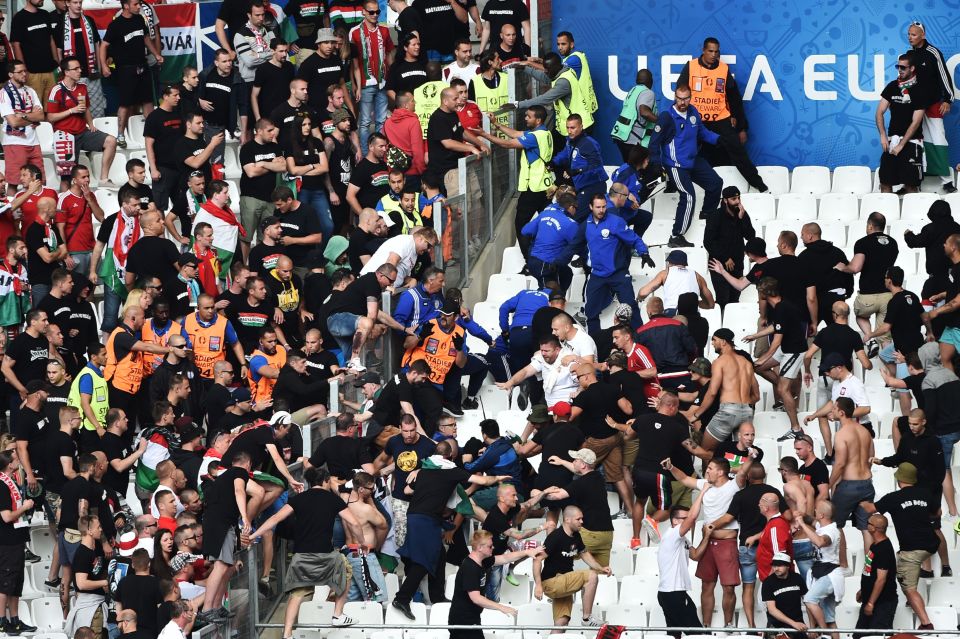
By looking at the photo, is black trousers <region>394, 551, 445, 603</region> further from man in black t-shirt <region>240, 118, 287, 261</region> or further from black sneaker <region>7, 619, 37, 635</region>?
man in black t-shirt <region>240, 118, 287, 261</region>

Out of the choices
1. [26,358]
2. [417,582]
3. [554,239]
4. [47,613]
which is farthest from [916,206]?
[47,613]

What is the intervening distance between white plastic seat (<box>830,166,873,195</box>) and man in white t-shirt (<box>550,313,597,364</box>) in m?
5.08

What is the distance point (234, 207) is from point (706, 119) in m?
5.19

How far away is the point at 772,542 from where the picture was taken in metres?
13.9

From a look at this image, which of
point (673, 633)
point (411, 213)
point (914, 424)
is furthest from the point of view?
point (411, 213)

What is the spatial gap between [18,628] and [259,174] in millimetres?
5249

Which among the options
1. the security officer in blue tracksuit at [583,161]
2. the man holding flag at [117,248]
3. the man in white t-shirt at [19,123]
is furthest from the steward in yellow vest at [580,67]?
the man in white t-shirt at [19,123]

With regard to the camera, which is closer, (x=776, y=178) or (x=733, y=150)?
(x=733, y=150)

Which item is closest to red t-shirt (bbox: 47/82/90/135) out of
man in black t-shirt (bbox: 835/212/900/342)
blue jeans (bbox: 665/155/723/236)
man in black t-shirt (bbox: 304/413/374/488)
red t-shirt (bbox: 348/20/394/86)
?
red t-shirt (bbox: 348/20/394/86)

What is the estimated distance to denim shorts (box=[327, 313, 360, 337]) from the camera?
1622cm

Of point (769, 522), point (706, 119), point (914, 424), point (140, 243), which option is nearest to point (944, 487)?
point (914, 424)

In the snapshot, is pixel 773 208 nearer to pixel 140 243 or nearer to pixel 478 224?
pixel 478 224

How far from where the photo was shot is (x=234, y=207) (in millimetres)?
19891

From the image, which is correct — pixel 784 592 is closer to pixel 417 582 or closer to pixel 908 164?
pixel 417 582
